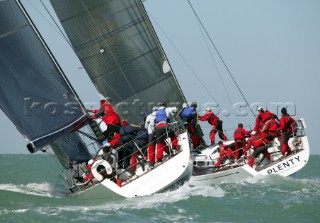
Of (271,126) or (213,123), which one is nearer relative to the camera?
(271,126)

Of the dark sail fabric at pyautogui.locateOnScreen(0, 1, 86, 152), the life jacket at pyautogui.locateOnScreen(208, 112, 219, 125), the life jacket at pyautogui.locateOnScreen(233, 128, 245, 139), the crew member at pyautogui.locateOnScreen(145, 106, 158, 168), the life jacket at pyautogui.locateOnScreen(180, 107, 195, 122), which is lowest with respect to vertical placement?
the life jacket at pyautogui.locateOnScreen(233, 128, 245, 139)

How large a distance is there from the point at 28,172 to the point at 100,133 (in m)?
14.8

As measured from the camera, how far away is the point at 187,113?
22094mm

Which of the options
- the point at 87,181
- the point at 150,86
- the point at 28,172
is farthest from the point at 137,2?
the point at 28,172

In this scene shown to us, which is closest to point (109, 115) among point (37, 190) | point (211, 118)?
point (37, 190)

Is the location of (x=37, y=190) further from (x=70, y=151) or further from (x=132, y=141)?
(x=132, y=141)

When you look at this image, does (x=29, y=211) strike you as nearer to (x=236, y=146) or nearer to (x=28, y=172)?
(x=236, y=146)

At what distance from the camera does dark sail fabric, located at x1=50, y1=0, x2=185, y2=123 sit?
22.3 metres

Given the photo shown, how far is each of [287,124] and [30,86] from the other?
7.42 meters

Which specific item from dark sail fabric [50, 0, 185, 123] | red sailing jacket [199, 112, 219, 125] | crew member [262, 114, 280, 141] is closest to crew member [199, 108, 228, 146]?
red sailing jacket [199, 112, 219, 125]

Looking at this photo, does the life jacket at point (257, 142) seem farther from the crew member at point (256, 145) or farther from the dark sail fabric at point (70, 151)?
the dark sail fabric at point (70, 151)

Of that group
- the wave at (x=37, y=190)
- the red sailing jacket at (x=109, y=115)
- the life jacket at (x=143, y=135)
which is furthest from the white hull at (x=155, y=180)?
the wave at (x=37, y=190)

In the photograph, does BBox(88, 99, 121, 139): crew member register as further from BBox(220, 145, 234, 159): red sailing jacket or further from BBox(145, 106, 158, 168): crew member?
BBox(220, 145, 234, 159): red sailing jacket

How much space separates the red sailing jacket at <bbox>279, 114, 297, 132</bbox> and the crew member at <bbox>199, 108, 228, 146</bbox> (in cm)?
228
